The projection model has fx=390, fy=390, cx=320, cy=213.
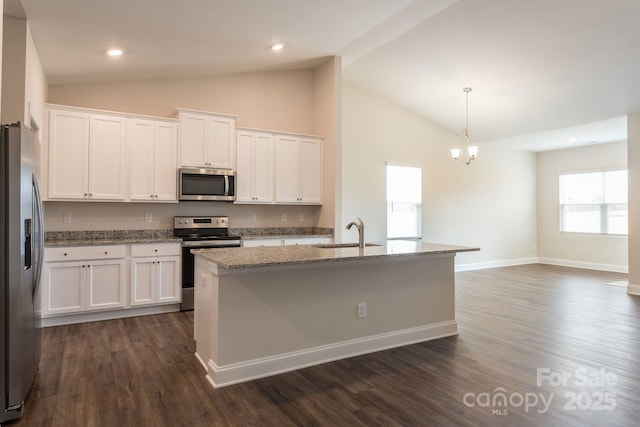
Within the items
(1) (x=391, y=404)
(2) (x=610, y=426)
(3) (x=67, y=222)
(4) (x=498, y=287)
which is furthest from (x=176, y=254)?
(4) (x=498, y=287)

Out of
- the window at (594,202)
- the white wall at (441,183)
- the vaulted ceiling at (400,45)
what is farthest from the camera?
the window at (594,202)

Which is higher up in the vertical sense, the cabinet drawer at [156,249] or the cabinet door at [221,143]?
the cabinet door at [221,143]

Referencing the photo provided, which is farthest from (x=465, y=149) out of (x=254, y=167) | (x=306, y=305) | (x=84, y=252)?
(x=84, y=252)

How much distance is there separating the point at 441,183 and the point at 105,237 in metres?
6.07

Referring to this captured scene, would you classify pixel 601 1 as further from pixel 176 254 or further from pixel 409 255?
pixel 176 254

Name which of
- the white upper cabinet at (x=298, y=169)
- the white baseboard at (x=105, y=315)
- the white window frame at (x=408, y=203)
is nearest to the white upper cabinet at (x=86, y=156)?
the white baseboard at (x=105, y=315)

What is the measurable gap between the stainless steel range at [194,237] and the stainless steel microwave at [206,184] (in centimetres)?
40

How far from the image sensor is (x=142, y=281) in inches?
177

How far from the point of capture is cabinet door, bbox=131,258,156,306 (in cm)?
444

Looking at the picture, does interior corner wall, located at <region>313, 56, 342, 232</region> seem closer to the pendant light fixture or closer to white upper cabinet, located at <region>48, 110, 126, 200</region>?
the pendant light fixture

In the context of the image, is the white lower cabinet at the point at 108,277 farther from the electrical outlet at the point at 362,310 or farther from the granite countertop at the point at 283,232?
the electrical outlet at the point at 362,310

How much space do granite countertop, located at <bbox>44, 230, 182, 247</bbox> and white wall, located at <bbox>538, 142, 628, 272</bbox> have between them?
8.58 meters

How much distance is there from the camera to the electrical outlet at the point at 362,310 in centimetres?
333

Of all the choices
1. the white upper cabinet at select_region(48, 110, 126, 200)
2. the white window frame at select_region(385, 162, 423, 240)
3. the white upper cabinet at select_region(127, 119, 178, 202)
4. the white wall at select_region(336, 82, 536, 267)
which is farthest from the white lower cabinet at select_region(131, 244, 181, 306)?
the white window frame at select_region(385, 162, 423, 240)
